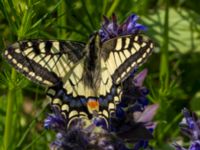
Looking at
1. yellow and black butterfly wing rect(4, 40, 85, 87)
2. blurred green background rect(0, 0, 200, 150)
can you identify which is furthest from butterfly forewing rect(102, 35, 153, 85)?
blurred green background rect(0, 0, 200, 150)

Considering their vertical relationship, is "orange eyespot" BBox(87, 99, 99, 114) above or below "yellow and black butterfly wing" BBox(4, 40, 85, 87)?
below

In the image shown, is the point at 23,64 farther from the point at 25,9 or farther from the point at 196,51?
the point at 196,51

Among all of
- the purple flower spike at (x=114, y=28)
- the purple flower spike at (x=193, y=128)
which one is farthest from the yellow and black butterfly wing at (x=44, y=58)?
the purple flower spike at (x=193, y=128)

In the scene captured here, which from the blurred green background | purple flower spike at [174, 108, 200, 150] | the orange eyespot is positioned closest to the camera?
purple flower spike at [174, 108, 200, 150]

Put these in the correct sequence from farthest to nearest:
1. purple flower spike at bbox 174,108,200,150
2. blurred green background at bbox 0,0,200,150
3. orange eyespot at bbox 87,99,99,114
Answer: blurred green background at bbox 0,0,200,150, orange eyespot at bbox 87,99,99,114, purple flower spike at bbox 174,108,200,150

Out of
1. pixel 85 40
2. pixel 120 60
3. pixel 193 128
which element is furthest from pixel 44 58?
pixel 85 40

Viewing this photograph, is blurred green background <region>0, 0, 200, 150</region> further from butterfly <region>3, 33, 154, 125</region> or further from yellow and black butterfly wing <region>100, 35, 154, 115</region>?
yellow and black butterfly wing <region>100, 35, 154, 115</region>
